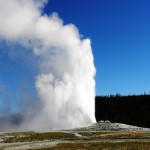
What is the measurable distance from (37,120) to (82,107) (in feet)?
64.6

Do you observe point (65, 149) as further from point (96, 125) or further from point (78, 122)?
point (78, 122)

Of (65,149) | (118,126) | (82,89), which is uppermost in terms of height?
(82,89)

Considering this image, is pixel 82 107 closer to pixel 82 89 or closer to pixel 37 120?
pixel 82 89

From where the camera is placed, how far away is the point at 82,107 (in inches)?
5955

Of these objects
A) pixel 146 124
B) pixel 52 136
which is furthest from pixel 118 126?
pixel 146 124

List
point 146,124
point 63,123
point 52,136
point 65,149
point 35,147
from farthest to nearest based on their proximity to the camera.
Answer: point 146,124 → point 63,123 → point 52,136 → point 35,147 → point 65,149

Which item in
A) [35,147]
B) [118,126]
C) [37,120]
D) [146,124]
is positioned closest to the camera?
[35,147]

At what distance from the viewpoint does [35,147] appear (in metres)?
71.5

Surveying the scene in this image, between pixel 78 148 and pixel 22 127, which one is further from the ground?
pixel 22 127

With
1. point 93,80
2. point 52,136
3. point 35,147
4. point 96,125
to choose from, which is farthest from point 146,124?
point 35,147

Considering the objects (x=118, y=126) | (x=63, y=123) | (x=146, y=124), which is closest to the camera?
(x=118, y=126)

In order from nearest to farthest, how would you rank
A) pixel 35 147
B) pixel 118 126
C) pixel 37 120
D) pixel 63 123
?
pixel 35 147
pixel 118 126
pixel 63 123
pixel 37 120

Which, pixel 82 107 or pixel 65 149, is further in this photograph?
pixel 82 107

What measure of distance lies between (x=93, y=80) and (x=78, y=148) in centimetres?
A: 9174
